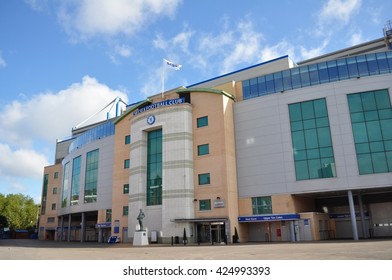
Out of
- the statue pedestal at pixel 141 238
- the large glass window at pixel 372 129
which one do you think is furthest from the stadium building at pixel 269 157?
the statue pedestal at pixel 141 238

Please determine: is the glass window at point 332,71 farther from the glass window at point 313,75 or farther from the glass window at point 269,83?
the glass window at point 269,83

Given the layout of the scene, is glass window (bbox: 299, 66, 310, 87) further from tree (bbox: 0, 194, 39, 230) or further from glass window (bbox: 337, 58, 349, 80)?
tree (bbox: 0, 194, 39, 230)

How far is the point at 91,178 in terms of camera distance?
66750 mm

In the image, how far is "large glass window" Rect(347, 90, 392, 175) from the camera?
4047 centimetres

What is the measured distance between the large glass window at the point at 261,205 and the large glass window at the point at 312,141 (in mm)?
5009

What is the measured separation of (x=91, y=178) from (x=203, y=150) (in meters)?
28.7

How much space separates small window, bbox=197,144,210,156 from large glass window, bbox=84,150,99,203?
1031 inches

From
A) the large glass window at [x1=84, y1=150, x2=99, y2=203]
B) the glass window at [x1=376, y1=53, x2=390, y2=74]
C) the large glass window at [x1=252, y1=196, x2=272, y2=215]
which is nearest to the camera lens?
the glass window at [x1=376, y1=53, x2=390, y2=74]

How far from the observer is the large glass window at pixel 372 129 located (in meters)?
40.5

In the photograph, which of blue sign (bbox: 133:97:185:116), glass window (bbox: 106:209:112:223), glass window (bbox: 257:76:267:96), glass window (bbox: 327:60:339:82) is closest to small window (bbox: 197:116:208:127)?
blue sign (bbox: 133:97:185:116)

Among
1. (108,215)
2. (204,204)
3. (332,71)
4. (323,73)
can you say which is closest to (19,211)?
(108,215)

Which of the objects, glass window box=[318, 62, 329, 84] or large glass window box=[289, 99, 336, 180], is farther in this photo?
glass window box=[318, 62, 329, 84]

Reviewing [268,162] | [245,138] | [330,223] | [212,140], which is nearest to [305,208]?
[330,223]

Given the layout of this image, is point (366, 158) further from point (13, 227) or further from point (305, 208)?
point (13, 227)
